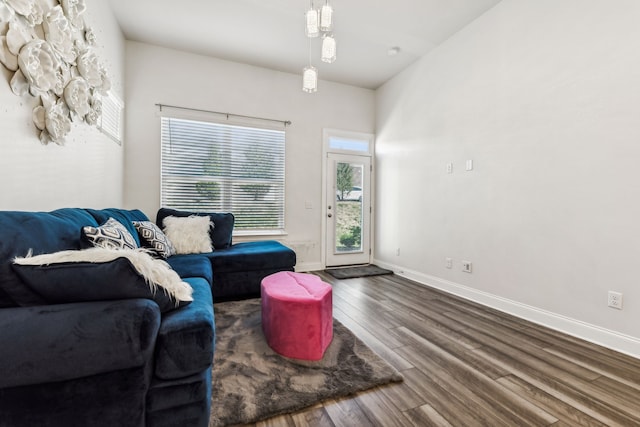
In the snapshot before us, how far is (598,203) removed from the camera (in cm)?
222

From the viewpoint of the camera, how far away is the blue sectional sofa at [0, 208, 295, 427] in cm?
92

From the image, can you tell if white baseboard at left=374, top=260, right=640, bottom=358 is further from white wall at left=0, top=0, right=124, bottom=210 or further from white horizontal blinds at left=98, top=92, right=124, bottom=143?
white horizontal blinds at left=98, top=92, right=124, bottom=143

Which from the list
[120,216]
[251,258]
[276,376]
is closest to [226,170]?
[251,258]

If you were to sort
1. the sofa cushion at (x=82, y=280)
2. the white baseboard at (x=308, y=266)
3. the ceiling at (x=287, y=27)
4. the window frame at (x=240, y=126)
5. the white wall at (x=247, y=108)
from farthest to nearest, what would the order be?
the white baseboard at (x=308, y=266)
the window frame at (x=240, y=126)
the white wall at (x=247, y=108)
the ceiling at (x=287, y=27)
the sofa cushion at (x=82, y=280)

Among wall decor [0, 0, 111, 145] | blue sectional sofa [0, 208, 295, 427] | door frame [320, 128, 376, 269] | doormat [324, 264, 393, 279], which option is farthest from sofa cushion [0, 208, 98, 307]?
door frame [320, 128, 376, 269]

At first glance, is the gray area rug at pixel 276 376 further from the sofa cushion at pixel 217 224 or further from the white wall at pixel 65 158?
the white wall at pixel 65 158

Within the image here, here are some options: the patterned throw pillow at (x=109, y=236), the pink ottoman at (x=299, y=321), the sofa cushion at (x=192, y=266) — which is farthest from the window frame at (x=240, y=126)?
the pink ottoman at (x=299, y=321)

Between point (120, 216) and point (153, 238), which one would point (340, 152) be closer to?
point (153, 238)

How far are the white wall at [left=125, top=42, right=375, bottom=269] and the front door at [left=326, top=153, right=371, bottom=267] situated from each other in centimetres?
22

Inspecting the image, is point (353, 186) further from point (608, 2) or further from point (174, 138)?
point (608, 2)

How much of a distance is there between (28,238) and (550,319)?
3.65 meters

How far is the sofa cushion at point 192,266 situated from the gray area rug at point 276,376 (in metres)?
0.49

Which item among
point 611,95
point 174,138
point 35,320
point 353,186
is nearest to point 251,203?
point 174,138

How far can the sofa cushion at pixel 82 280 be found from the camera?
3.33 feet
